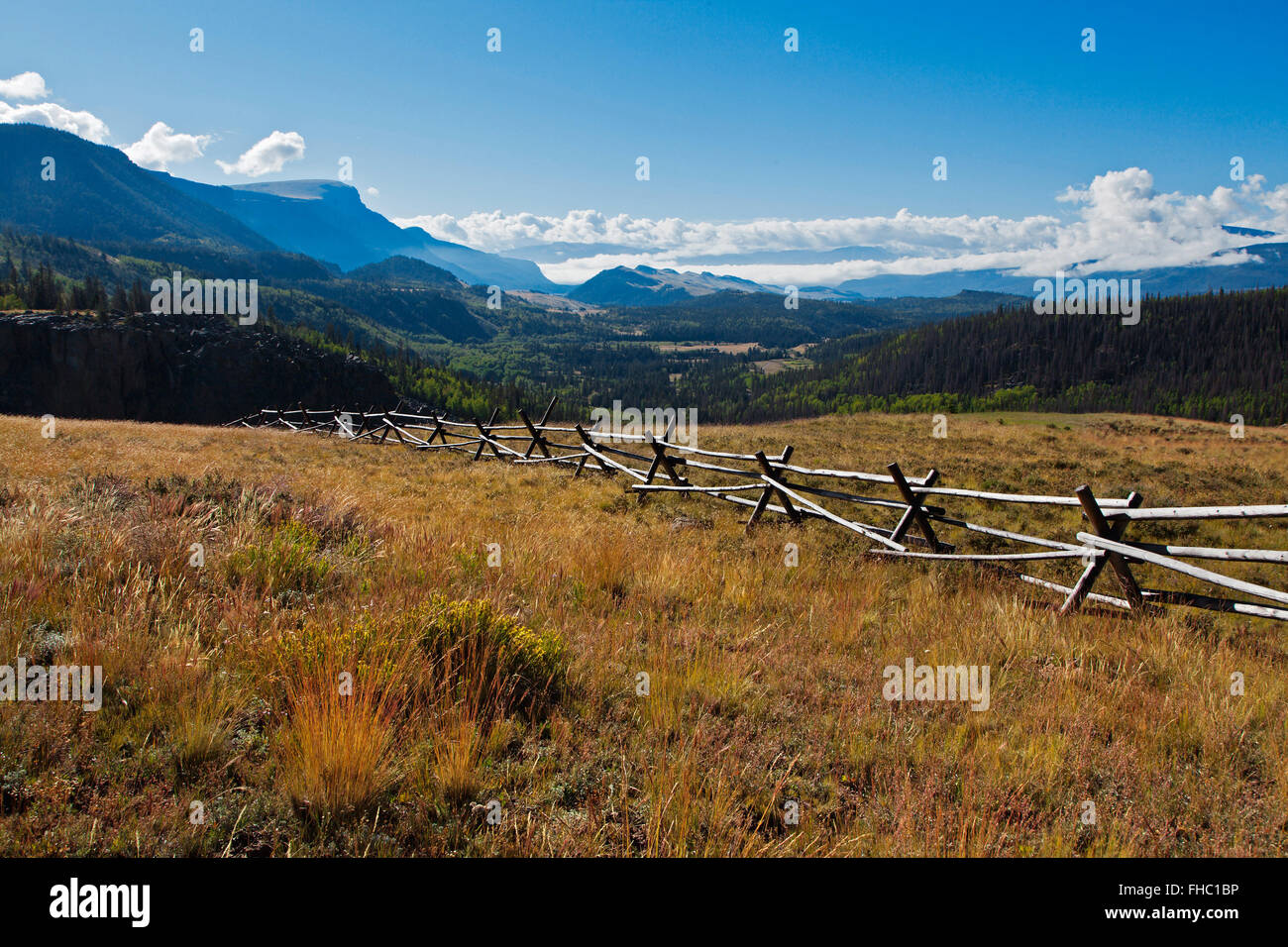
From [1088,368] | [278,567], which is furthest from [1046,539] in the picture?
[1088,368]

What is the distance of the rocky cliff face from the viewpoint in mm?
64625

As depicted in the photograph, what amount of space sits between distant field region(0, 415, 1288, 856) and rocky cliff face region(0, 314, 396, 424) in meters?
76.6

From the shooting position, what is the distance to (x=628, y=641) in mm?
4453

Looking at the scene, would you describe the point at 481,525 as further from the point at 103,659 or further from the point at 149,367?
the point at 149,367

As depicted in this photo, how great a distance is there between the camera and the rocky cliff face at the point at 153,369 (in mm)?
64625

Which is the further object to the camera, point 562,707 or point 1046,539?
point 1046,539

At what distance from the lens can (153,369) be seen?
237 ft

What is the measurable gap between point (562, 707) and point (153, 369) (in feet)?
309

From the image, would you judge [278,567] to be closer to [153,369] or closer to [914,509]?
[914,509]

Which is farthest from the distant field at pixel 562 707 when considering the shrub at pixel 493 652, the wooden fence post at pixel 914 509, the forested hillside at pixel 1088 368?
the forested hillside at pixel 1088 368

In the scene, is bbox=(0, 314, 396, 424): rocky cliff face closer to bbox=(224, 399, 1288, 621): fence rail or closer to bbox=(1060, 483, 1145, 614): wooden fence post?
bbox=(224, 399, 1288, 621): fence rail
